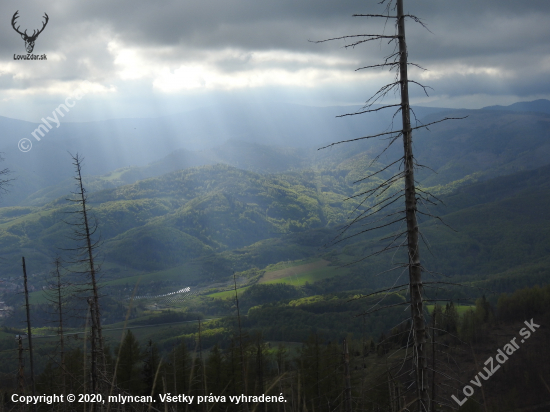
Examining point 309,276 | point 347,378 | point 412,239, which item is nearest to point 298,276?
point 309,276

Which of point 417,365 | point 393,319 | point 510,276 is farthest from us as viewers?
point 510,276

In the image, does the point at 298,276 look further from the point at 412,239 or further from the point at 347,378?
the point at 412,239

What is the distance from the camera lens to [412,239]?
→ 742 cm

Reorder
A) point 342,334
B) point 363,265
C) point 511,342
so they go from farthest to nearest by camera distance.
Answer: point 363,265
point 342,334
point 511,342

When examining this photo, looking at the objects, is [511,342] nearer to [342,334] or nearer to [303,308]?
[342,334]

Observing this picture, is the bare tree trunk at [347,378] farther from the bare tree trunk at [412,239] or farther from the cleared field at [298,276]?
the cleared field at [298,276]

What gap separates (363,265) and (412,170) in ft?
600

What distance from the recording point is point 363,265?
184875 millimetres

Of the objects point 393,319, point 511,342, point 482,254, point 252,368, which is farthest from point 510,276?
point 252,368

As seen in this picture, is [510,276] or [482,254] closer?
[510,276]

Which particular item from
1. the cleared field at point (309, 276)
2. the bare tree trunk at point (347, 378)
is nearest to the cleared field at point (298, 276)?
the cleared field at point (309, 276)

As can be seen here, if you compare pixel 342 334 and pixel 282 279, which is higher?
pixel 282 279

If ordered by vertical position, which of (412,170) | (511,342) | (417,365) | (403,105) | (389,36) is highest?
(389,36)

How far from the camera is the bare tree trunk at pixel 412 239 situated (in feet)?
23.9
